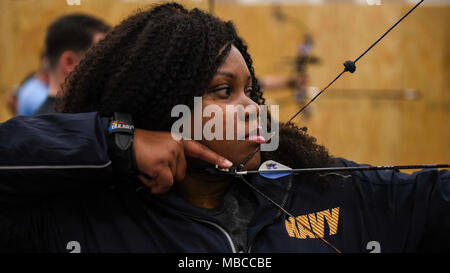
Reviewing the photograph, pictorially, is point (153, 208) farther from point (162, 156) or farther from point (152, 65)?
point (152, 65)

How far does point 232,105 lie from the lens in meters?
1.11

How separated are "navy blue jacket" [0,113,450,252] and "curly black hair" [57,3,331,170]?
0.11m

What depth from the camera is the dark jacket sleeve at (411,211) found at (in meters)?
1.13

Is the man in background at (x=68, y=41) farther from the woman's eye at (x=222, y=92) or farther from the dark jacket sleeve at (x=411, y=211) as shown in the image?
the dark jacket sleeve at (x=411, y=211)

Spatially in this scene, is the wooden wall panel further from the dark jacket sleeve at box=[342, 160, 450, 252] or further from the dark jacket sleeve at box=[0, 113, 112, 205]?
the dark jacket sleeve at box=[0, 113, 112, 205]

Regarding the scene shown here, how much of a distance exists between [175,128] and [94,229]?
0.28m

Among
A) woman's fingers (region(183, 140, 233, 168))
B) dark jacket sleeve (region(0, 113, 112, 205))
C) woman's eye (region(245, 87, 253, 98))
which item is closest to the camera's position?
dark jacket sleeve (region(0, 113, 112, 205))

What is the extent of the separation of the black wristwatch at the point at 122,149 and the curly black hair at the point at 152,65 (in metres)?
0.09

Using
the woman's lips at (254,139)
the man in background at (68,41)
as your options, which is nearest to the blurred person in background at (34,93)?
the man in background at (68,41)

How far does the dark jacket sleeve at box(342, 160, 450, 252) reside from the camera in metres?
1.13

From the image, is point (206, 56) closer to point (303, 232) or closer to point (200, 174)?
point (200, 174)

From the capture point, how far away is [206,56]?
1123 mm

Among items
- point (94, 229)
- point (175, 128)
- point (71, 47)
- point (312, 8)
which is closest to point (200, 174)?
point (175, 128)

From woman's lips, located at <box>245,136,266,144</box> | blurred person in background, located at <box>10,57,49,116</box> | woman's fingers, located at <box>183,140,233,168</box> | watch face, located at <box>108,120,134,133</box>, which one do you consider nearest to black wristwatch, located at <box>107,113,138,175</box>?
watch face, located at <box>108,120,134,133</box>
